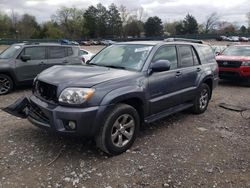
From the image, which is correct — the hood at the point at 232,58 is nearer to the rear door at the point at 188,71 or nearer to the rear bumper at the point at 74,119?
the rear door at the point at 188,71

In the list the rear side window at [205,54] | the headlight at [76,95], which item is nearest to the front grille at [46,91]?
the headlight at [76,95]

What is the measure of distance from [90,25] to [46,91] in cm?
8878

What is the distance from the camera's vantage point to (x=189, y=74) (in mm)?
→ 5996

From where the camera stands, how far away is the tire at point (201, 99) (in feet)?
21.3

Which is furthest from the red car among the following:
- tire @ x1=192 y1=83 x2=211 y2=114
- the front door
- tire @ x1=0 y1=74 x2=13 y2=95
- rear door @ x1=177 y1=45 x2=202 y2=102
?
tire @ x1=0 y1=74 x2=13 y2=95

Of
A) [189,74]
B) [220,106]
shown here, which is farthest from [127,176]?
[220,106]

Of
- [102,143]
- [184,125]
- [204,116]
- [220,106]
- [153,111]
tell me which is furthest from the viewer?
[220,106]

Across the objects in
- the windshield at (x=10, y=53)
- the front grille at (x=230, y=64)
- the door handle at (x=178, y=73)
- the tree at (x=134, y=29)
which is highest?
the tree at (x=134, y=29)

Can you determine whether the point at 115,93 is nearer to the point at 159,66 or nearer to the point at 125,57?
the point at 159,66

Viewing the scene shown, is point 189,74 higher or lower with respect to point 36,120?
higher

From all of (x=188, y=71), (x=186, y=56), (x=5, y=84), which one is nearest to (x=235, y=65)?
(x=186, y=56)

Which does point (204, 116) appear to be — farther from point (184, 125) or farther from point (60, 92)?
point (60, 92)

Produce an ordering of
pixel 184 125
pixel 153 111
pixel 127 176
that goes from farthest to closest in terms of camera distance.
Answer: pixel 184 125
pixel 153 111
pixel 127 176

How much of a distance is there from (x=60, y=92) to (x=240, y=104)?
5556 millimetres
